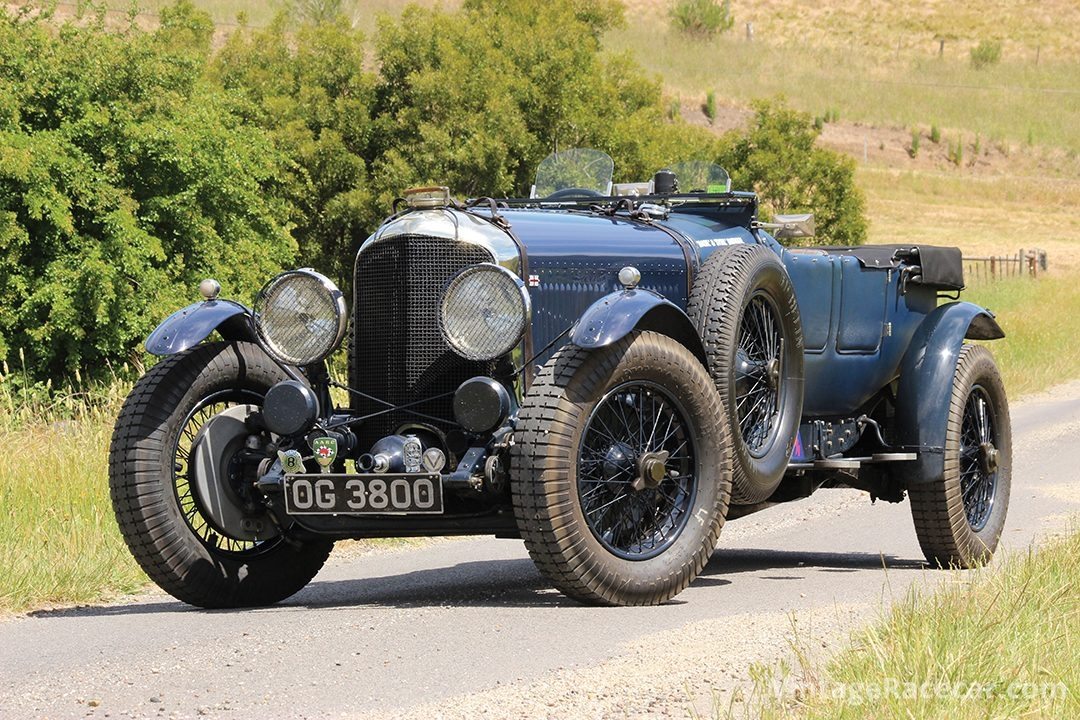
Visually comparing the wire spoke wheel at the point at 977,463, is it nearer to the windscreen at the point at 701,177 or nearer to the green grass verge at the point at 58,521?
the windscreen at the point at 701,177

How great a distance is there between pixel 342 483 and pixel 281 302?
3.69 ft

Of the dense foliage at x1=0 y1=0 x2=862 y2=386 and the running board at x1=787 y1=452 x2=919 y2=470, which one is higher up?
the dense foliage at x1=0 y1=0 x2=862 y2=386

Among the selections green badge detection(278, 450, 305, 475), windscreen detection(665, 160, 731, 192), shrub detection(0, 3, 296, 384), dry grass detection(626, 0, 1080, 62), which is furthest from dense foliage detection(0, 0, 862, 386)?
dry grass detection(626, 0, 1080, 62)

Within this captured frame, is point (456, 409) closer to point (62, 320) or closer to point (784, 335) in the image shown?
point (784, 335)

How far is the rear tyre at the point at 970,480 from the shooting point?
9055 millimetres

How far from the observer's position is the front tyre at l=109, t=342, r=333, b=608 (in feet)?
24.2

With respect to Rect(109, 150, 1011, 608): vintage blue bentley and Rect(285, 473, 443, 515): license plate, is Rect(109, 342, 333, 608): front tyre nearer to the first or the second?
Rect(109, 150, 1011, 608): vintage blue bentley

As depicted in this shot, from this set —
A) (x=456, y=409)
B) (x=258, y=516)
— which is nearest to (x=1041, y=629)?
(x=456, y=409)

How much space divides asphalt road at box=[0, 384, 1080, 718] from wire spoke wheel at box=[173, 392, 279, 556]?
346mm

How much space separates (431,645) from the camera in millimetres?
6027

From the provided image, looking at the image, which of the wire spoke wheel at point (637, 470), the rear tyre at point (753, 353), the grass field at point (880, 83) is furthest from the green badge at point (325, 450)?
the grass field at point (880, 83)

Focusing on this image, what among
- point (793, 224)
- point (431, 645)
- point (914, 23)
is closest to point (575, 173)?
point (793, 224)

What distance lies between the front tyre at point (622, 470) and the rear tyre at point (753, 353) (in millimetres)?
328

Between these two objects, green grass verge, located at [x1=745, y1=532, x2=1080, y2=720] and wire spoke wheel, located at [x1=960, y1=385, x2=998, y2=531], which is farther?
wire spoke wheel, located at [x1=960, y1=385, x2=998, y2=531]
